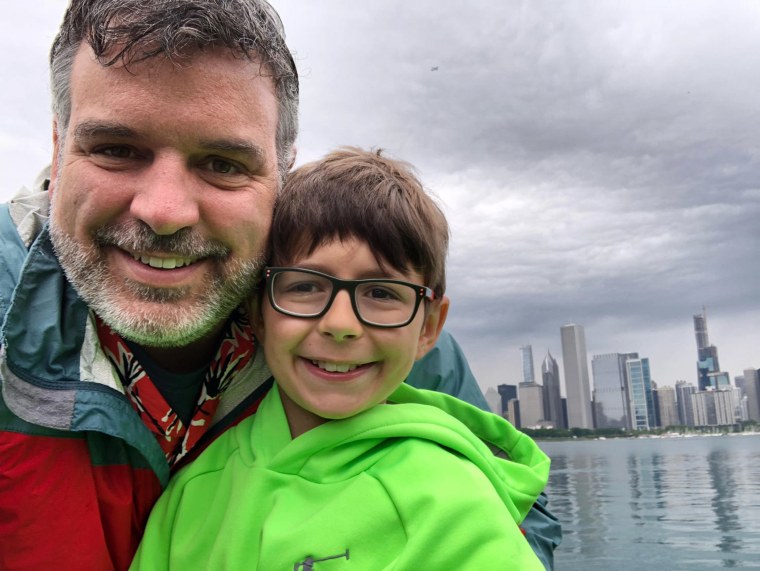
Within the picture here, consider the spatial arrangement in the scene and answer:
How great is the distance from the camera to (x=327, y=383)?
1712 millimetres

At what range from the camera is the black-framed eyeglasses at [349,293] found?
1.71m

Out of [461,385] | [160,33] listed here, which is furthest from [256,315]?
[461,385]

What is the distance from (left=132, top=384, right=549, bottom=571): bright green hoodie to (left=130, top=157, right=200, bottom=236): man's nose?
0.60 metres

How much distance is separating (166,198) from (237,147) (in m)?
0.29

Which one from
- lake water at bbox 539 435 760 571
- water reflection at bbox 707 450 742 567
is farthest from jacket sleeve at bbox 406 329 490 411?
water reflection at bbox 707 450 742 567

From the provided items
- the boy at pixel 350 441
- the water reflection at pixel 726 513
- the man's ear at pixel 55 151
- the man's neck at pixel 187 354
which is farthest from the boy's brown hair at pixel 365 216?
the water reflection at pixel 726 513

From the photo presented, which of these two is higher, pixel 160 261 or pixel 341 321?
pixel 160 261

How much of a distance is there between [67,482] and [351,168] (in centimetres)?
124

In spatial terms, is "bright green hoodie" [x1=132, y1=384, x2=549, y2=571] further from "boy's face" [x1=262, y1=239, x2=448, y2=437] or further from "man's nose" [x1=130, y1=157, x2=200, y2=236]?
"man's nose" [x1=130, y1=157, x2=200, y2=236]

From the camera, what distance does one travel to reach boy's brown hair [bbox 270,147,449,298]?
1775mm

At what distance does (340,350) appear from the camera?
1.70m

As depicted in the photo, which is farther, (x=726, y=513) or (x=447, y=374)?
(x=726, y=513)

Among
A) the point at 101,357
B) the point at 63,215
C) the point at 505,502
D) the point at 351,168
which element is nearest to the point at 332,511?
the point at 505,502

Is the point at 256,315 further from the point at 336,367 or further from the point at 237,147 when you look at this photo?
the point at 237,147
